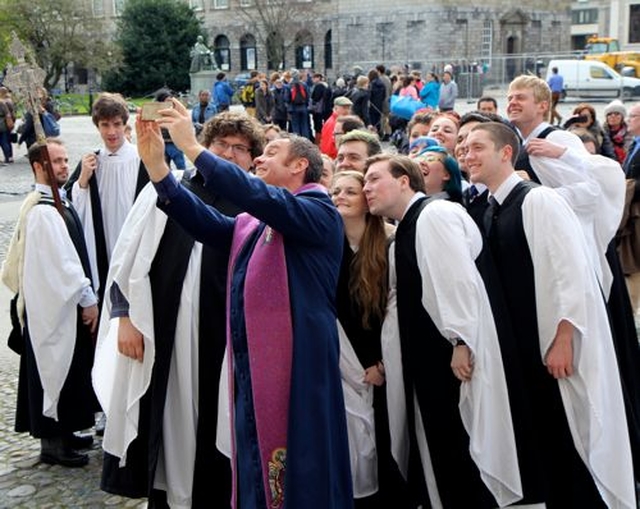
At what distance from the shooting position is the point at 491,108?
759 cm

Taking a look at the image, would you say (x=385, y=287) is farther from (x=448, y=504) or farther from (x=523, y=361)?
(x=448, y=504)

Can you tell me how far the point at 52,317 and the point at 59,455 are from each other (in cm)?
86

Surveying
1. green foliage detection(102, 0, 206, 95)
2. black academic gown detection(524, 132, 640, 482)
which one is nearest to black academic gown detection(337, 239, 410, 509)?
black academic gown detection(524, 132, 640, 482)

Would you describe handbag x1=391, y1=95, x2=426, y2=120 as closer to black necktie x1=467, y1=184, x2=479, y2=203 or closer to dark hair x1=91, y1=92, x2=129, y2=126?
dark hair x1=91, y1=92, x2=129, y2=126

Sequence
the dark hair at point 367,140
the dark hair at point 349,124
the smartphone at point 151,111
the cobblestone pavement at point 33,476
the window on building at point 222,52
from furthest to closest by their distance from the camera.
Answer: the window on building at point 222,52 → the dark hair at point 349,124 → the dark hair at point 367,140 → the cobblestone pavement at point 33,476 → the smartphone at point 151,111

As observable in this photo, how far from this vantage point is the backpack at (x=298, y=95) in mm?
20969

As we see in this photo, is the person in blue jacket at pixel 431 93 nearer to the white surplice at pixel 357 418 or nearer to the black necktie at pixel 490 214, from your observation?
the black necktie at pixel 490 214

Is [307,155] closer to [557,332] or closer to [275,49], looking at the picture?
[557,332]

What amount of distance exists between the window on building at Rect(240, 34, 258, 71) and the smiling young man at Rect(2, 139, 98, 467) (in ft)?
198

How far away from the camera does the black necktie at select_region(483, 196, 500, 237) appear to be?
412 centimetres

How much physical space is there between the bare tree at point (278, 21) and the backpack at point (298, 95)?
37.1 m

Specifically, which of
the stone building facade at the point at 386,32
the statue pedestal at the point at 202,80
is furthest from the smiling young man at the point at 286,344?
the stone building facade at the point at 386,32

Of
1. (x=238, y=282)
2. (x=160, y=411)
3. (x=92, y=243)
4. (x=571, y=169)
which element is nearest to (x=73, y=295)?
(x=92, y=243)

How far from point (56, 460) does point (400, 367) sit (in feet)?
7.50
